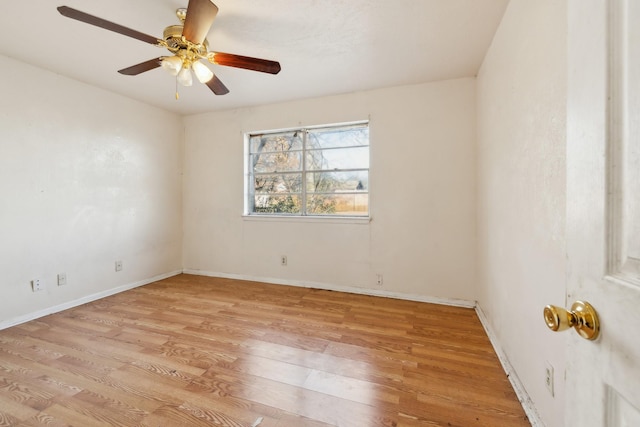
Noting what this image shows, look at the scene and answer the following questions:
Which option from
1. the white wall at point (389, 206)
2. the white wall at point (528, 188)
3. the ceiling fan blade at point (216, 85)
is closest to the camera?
the white wall at point (528, 188)

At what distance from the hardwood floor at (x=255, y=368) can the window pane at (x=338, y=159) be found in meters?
1.66

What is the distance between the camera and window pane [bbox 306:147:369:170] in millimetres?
3207

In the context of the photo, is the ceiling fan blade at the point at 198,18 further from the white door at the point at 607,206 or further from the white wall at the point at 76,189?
the white wall at the point at 76,189

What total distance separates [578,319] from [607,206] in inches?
Answer: 8.8

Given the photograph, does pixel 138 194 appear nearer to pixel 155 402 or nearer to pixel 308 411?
pixel 155 402

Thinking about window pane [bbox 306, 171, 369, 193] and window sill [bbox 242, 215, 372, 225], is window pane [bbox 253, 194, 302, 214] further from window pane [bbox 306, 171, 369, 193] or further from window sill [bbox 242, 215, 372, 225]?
window pane [bbox 306, 171, 369, 193]

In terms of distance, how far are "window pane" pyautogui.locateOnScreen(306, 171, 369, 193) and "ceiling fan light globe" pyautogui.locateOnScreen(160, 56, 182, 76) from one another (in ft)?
6.32

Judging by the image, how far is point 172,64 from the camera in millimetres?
1759

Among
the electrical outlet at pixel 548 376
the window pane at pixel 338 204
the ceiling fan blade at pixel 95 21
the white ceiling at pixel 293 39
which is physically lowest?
the electrical outlet at pixel 548 376

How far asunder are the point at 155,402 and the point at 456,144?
323 centimetres

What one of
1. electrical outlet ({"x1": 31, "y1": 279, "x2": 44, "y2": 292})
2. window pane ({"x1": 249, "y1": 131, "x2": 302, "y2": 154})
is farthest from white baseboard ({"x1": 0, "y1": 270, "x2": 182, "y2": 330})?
window pane ({"x1": 249, "y1": 131, "x2": 302, "y2": 154})

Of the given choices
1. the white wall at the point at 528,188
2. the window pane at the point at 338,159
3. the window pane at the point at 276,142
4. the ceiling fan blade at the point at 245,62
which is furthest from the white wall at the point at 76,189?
the white wall at the point at 528,188

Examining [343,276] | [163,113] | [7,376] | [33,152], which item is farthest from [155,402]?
[163,113]

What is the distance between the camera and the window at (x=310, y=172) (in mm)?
3236
